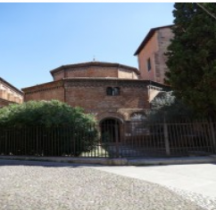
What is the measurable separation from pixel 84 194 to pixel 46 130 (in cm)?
716

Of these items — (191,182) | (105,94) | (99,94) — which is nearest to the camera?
(191,182)

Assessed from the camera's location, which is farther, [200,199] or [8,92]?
[8,92]

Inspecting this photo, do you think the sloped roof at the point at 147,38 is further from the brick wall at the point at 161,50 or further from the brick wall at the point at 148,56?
the brick wall at the point at 161,50

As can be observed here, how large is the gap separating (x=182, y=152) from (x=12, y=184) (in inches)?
334

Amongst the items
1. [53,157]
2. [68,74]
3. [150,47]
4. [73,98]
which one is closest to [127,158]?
[53,157]

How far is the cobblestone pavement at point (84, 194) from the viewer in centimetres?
436

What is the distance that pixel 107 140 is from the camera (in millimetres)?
12203

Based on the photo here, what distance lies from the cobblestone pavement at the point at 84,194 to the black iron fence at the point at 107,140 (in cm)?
420

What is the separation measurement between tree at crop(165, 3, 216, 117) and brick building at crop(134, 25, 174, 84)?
11546 millimetres

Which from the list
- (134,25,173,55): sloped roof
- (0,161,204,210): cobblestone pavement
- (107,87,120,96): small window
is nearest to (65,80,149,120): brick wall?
(107,87,120,96): small window

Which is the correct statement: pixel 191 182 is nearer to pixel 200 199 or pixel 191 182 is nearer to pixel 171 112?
pixel 200 199

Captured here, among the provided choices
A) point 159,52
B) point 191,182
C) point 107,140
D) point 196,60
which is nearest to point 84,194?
point 191,182

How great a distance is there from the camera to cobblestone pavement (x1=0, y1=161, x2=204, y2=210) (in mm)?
4359

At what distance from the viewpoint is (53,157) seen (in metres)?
11.1
